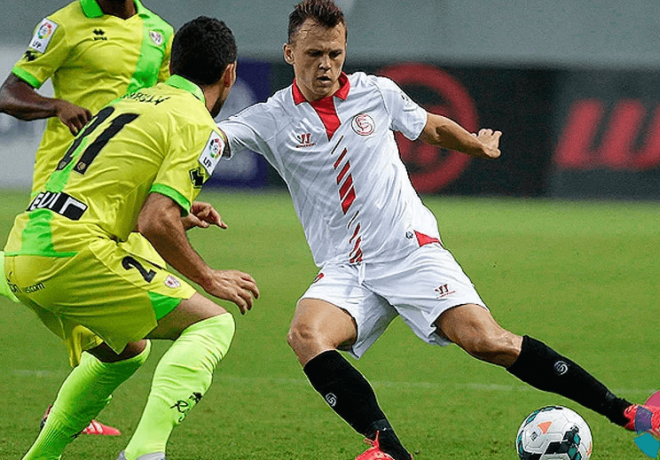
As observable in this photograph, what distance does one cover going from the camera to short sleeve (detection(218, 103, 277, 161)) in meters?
5.31

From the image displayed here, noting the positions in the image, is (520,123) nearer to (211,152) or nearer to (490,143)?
(490,143)

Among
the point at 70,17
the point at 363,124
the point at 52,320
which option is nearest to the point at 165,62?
the point at 70,17

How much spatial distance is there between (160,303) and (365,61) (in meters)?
16.2

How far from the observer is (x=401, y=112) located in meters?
5.52

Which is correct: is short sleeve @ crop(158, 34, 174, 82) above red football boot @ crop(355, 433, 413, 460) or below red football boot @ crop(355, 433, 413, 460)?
above

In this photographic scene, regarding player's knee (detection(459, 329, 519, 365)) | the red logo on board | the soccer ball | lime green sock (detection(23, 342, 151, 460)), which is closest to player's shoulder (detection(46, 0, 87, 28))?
lime green sock (detection(23, 342, 151, 460))

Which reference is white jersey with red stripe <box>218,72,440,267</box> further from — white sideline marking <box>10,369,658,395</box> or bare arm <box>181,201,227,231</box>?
white sideline marking <box>10,369,658,395</box>

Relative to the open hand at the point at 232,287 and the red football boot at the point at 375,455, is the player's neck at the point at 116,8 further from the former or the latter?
the red football boot at the point at 375,455

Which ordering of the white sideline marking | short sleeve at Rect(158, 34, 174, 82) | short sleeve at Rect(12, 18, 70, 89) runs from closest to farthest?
short sleeve at Rect(12, 18, 70, 89) → short sleeve at Rect(158, 34, 174, 82) → the white sideline marking

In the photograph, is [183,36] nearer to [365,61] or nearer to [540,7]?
[365,61]

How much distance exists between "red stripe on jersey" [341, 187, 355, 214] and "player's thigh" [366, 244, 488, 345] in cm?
30

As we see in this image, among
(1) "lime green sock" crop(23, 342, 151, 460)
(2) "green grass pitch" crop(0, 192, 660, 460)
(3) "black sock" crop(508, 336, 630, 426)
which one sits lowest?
(2) "green grass pitch" crop(0, 192, 660, 460)

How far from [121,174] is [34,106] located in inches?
76.8

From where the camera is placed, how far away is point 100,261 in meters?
4.24
